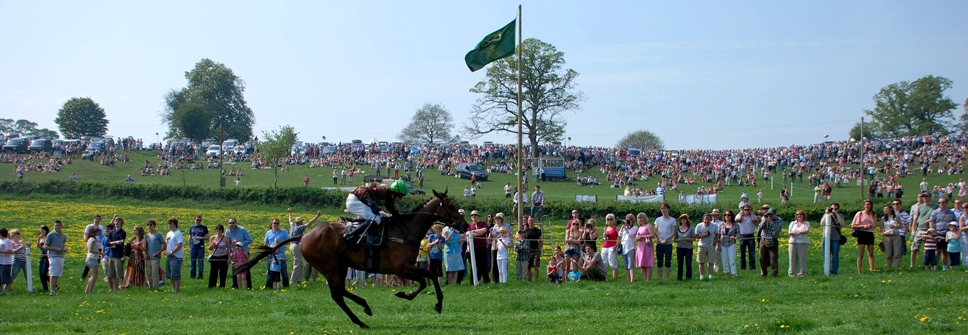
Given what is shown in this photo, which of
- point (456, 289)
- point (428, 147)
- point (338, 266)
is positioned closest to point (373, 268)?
point (338, 266)

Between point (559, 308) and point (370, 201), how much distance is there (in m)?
3.79

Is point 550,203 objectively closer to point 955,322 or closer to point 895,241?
point 895,241

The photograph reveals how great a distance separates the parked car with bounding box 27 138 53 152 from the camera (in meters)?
79.1

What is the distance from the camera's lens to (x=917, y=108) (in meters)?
108

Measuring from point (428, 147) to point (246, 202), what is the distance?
3574 centimetres

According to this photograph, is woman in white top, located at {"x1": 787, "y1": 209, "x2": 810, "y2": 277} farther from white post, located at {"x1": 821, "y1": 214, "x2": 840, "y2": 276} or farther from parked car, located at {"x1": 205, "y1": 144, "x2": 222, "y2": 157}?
parked car, located at {"x1": 205, "y1": 144, "x2": 222, "y2": 157}

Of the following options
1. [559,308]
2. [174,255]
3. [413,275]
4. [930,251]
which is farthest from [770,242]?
[174,255]

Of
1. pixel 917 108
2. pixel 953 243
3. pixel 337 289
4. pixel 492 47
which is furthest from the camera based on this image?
pixel 917 108

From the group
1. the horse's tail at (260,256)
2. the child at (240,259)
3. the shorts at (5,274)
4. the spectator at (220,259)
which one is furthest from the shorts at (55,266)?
the horse's tail at (260,256)

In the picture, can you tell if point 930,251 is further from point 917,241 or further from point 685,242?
point 685,242

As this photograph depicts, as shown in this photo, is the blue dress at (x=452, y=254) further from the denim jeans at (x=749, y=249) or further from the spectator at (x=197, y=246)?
the denim jeans at (x=749, y=249)

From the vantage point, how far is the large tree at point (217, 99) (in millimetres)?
119875

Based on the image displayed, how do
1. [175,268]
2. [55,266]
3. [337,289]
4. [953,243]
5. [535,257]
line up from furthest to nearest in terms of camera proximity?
[535,257] → [55,266] → [175,268] → [953,243] → [337,289]

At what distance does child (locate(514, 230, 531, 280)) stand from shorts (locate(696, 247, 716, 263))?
13.1 feet
